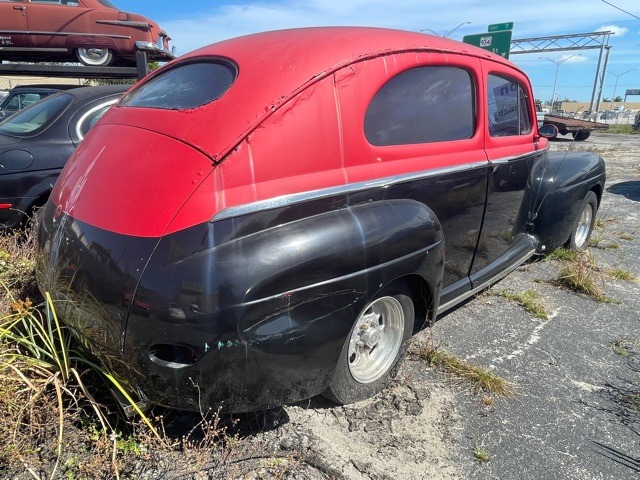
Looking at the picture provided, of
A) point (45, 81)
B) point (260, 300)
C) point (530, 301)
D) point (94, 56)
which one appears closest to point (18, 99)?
point (94, 56)

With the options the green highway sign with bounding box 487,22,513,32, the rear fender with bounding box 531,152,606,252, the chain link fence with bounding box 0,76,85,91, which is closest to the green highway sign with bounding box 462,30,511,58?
the green highway sign with bounding box 487,22,513,32

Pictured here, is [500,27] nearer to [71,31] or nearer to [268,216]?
[71,31]

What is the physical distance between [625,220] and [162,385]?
712 centimetres

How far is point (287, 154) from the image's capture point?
2.09 meters

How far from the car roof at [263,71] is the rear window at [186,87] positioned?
6 cm

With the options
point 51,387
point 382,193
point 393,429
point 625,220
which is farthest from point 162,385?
point 625,220

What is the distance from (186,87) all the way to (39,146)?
2.37 m

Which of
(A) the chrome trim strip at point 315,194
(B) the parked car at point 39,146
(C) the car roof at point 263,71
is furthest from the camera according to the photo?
(B) the parked car at point 39,146

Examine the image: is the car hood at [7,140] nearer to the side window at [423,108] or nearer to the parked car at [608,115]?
the side window at [423,108]

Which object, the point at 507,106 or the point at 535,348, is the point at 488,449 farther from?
the point at 507,106

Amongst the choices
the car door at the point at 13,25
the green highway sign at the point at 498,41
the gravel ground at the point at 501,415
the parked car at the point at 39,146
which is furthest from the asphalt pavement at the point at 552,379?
the green highway sign at the point at 498,41

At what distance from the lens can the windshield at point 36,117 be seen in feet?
14.1

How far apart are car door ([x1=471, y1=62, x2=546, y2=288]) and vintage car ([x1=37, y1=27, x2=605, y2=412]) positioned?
0.40 metres

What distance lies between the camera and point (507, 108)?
3.67 meters
